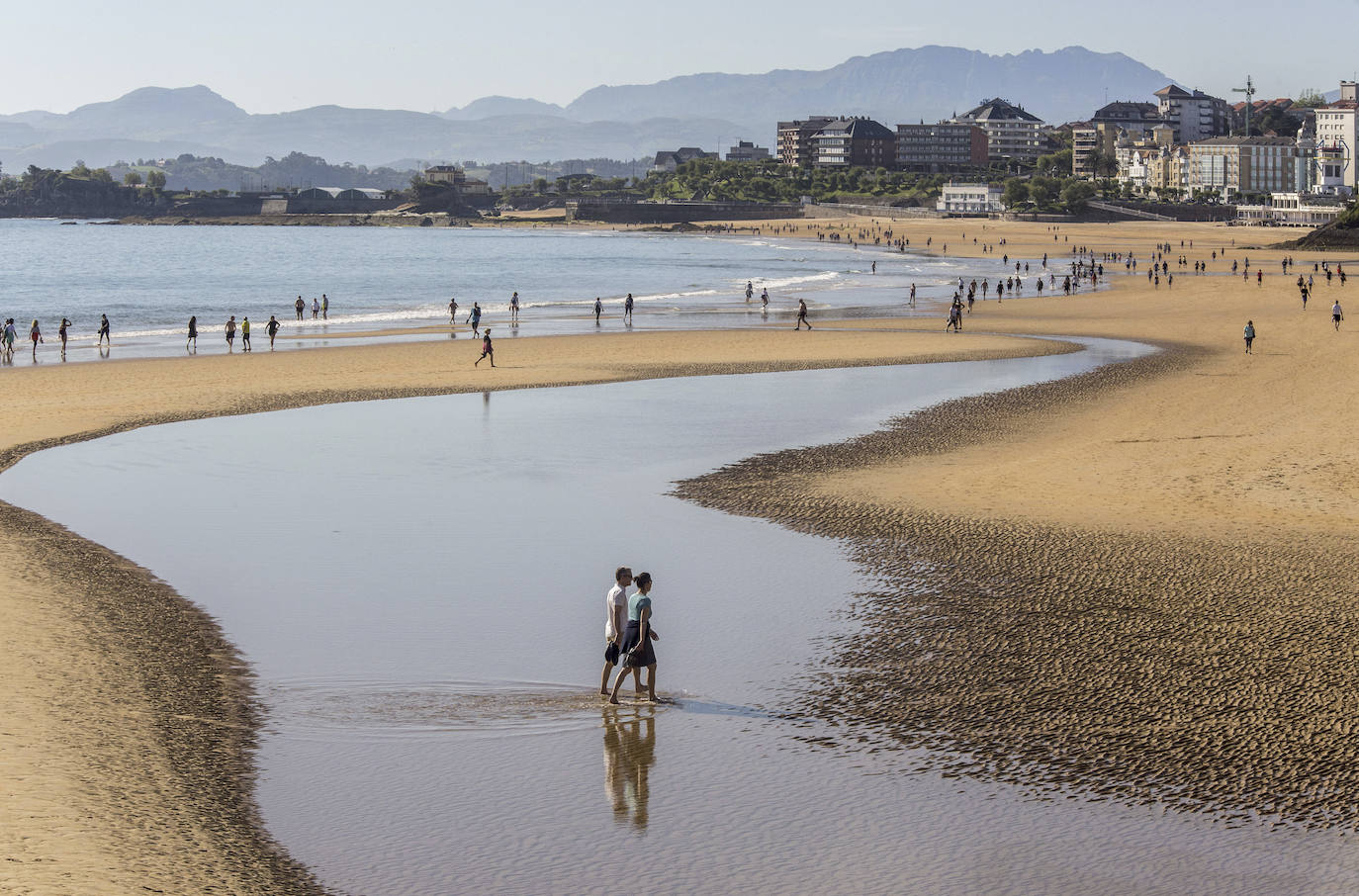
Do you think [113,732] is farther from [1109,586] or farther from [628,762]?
[1109,586]

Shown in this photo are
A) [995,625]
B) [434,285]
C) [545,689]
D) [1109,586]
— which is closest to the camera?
[545,689]

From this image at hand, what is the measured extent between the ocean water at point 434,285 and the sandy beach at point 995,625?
24.1 meters

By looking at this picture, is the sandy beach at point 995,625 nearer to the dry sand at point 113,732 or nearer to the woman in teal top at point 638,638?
the dry sand at point 113,732

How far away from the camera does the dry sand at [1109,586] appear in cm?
1081

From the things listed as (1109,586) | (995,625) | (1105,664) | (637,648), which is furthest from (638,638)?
(1109,586)

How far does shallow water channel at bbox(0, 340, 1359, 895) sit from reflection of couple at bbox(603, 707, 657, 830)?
0.03 meters

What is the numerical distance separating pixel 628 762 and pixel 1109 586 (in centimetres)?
701

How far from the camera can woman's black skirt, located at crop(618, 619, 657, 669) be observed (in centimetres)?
1182

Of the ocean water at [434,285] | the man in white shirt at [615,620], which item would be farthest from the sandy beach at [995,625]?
the ocean water at [434,285]

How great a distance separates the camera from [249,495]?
815 inches

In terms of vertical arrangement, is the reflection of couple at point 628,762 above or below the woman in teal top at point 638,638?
below

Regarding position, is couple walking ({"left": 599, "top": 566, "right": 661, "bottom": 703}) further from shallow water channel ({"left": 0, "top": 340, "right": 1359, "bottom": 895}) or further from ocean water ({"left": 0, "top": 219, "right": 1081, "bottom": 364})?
ocean water ({"left": 0, "top": 219, "right": 1081, "bottom": 364})

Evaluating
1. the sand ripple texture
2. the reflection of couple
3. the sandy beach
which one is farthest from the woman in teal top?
the sandy beach

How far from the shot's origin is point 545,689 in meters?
12.5
